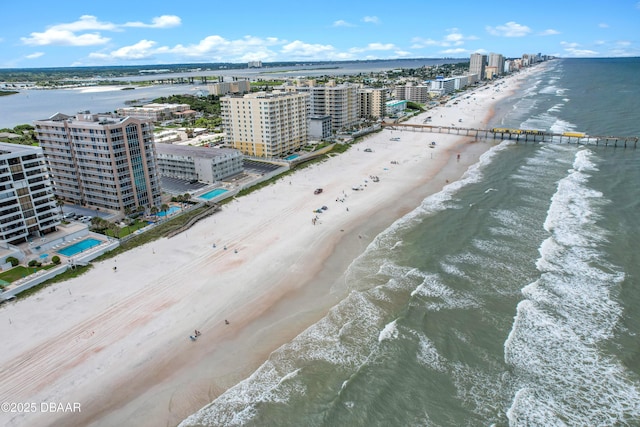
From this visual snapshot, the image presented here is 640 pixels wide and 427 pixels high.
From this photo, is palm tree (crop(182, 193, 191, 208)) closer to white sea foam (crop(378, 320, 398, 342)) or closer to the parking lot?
the parking lot

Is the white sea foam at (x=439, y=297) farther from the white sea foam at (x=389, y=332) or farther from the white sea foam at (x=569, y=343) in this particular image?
the white sea foam at (x=569, y=343)

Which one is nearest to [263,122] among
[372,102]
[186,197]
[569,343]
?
[186,197]

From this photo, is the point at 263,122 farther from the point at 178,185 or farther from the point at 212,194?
the point at 212,194

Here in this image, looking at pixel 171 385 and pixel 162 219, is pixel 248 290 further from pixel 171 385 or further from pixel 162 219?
pixel 162 219

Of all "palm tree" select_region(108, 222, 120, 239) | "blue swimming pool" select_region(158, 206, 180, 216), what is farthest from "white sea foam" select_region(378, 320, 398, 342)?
"blue swimming pool" select_region(158, 206, 180, 216)

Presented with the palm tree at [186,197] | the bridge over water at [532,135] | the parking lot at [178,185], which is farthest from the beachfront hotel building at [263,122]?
the bridge over water at [532,135]

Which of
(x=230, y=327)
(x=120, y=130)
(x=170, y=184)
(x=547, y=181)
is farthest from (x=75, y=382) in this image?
(x=547, y=181)
